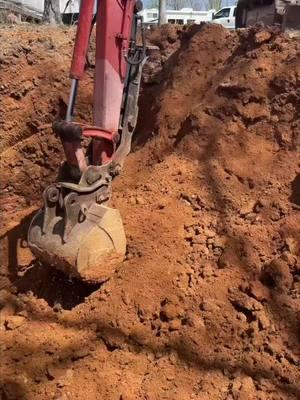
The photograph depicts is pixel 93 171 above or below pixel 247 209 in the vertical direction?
above

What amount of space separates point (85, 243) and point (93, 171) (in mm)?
545

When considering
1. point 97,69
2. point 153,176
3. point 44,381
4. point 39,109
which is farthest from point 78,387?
point 39,109

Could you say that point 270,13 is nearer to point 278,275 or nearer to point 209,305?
point 278,275

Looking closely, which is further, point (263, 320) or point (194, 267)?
point (194, 267)

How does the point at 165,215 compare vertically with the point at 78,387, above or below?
above

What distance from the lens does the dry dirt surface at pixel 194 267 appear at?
2.92 m

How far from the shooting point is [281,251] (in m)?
3.29

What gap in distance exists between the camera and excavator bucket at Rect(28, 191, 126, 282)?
3.28 metres

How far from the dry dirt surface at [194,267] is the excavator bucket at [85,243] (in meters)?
0.16

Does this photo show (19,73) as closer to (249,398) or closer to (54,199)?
(54,199)

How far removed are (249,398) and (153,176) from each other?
1.86 meters

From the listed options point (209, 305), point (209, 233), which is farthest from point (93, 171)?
point (209, 305)

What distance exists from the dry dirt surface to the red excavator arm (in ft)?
0.93

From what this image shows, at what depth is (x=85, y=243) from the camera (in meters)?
3.27
